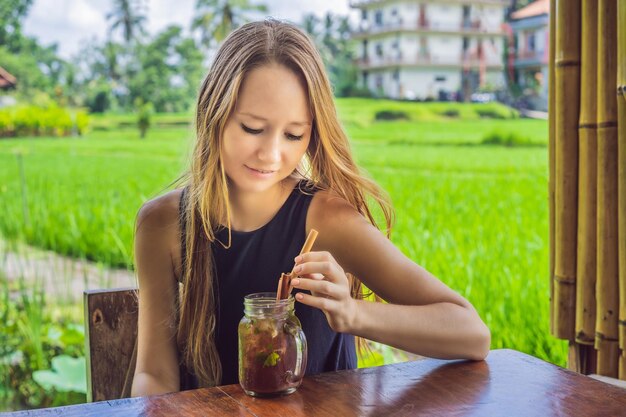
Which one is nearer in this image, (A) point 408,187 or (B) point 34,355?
(B) point 34,355

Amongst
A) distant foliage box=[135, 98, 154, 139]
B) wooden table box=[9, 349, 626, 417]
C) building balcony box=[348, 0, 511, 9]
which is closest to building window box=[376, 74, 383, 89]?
building balcony box=[348, 0, 511, 9]

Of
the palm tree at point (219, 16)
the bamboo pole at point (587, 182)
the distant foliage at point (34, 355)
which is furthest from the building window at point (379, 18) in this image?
the bamboo pole at point (587, 182)

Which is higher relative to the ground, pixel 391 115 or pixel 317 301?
pixel 391 115

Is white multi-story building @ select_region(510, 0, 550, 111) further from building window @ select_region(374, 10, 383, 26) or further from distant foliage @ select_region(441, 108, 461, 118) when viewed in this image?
building window @ select_region(374, 10, 383, 26)

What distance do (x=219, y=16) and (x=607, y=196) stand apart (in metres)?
2.76

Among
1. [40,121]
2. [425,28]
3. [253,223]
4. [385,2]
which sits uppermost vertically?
[385,2]

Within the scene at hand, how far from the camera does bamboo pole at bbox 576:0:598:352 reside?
1.66 m

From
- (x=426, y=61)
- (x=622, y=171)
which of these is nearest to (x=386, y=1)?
(x=426, y=61)

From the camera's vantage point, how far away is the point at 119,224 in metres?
3.87

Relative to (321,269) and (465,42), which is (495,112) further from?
(321,269)

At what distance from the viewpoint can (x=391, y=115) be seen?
4.31 metres

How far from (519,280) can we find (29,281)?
2.15m

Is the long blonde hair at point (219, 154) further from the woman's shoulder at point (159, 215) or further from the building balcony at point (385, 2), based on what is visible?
the building balcony at point (385, 2)

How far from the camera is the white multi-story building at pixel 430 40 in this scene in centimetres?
403
